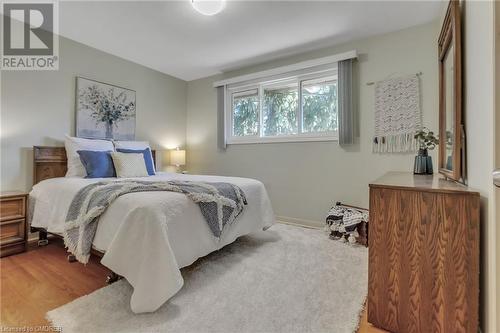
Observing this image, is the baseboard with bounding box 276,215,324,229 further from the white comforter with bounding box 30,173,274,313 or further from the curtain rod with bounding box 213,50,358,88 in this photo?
the curtain rod with bounding box 213,50,358,88

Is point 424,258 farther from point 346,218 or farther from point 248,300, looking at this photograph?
point 346,218

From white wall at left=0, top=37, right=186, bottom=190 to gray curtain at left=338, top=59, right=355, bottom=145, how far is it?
290 cm

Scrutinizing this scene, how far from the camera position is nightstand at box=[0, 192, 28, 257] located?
2.23 metres

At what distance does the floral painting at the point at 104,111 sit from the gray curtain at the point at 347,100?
118 inches

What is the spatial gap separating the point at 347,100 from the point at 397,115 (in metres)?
0.57

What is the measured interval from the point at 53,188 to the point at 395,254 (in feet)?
9.08

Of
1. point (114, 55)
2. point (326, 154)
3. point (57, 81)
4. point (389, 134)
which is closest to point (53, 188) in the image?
point (57, 81)

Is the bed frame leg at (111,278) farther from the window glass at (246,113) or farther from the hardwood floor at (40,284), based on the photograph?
the window glass at (246,113)

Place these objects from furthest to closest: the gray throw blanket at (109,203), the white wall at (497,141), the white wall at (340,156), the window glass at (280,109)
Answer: the window glass at (280,109), the white wall at (340,156), the gray throw blanket at (109,203), the white wall at (497,141)

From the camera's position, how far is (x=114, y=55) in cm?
342

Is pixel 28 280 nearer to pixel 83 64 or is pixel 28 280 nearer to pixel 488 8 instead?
pixel 83 64

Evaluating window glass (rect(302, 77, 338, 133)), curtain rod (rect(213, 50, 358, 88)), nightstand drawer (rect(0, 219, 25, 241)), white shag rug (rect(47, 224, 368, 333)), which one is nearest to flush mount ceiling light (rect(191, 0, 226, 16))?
curtain rod (rect(213, 50, 358, 88))

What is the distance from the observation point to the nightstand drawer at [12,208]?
2232 mm

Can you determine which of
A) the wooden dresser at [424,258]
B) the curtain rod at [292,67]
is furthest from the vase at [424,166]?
the curtain rod at [292,67]
